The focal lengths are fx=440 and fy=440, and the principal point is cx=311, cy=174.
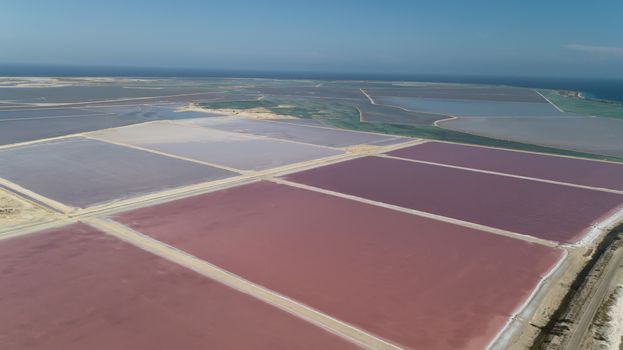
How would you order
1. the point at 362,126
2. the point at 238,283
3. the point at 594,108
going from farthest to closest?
the point at 594,108 → the point at 362,126 → the point at 238,283

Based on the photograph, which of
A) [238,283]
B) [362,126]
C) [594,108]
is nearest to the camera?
[238,283]

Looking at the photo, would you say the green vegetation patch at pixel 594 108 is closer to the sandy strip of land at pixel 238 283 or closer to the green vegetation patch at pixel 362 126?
the green vegetation patch at pixel 362 126

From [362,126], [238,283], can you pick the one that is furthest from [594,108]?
[238,283]

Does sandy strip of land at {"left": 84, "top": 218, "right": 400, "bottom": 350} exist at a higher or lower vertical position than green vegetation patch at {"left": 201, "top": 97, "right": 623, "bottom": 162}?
lower

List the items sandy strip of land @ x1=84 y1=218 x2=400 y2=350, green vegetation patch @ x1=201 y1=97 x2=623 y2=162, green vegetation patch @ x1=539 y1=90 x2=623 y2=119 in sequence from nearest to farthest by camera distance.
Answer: sandy strip of land @ x1=84 y1=218 x2=400 y2=350 < green vegetation patch @ x1=201 y1=97 x2=623 y2=162 < green vegetation patch @ x1=539 y1=90 x2=623 y2=119

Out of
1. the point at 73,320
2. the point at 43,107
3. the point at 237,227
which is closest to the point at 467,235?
the point at 237,227

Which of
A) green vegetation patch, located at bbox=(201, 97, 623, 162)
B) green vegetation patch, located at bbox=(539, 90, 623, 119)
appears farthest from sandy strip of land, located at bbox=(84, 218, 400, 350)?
green vegetation patch, located at bbox=(539, 90, 623, 119)

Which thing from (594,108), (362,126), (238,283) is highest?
(594,108)

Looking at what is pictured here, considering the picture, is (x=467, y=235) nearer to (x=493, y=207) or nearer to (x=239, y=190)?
(x=493, y=207)

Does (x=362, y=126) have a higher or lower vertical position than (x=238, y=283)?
higher

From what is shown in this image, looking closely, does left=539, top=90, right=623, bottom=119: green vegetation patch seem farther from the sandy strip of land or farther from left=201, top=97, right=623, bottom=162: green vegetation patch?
the sandy strip of land

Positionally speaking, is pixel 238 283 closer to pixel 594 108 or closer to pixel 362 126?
pixel 362 126

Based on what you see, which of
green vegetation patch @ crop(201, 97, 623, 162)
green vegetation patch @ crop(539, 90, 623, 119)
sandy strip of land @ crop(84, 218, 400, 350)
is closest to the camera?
sandy strip of land @ crop(84, 218, 400, 350)

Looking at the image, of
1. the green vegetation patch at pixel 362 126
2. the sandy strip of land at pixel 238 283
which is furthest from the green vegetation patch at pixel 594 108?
the sandy strip of land at pixel 238 283
